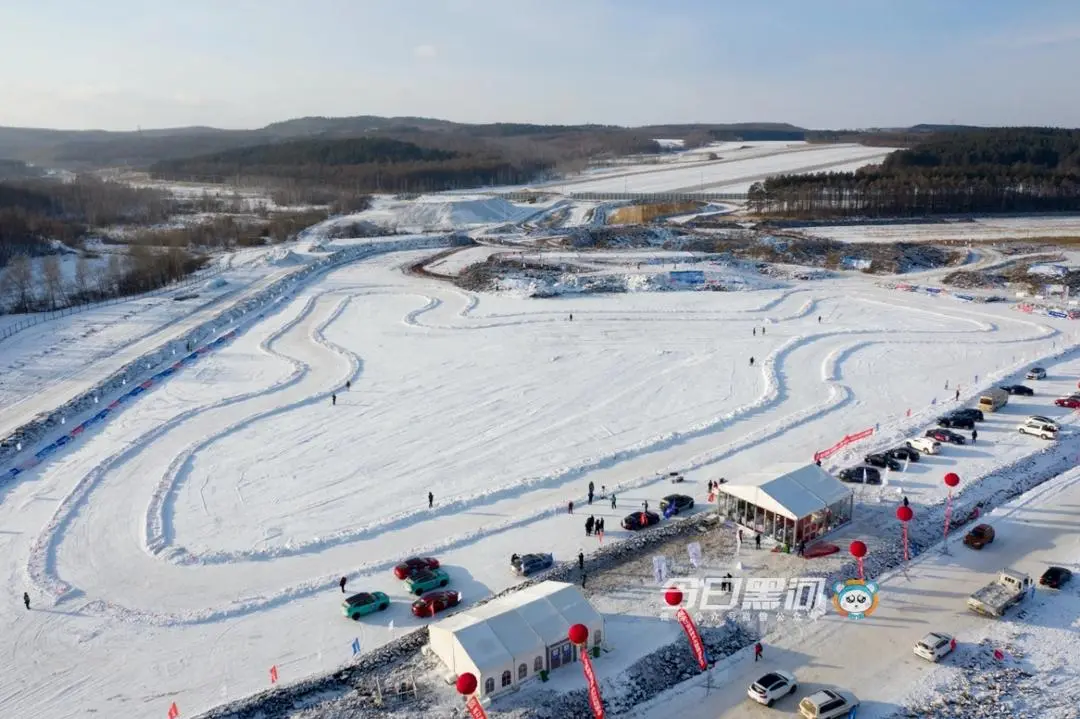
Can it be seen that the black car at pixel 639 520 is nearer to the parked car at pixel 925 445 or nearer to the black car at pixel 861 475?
the black car at pixel 861 475

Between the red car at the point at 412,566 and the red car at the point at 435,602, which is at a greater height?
the red car at the point at 412,566

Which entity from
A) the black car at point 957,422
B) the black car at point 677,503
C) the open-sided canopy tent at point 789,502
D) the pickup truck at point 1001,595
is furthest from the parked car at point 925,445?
the black car at point 677,503

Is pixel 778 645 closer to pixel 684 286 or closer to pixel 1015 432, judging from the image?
pixel 1015 432

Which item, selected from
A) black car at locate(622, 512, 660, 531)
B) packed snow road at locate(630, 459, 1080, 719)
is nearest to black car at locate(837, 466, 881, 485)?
packed snow road at locate(630, 459, 1080, 719)

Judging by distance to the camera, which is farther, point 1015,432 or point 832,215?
point 832,215

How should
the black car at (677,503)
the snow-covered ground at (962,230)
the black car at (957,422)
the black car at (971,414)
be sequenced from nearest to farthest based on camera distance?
Answer: the black car at (677,503) < the black car at (957,422) < the black car at (971,414) < the snow-covered ground at (962,230)

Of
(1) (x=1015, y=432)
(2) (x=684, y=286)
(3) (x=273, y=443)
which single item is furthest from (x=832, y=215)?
(3) (x=273, y=443)

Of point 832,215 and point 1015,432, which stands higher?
point 832,215

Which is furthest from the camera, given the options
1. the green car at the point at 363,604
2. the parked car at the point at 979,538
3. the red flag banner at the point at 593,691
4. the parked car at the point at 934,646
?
the parked car at the point at 979,538
